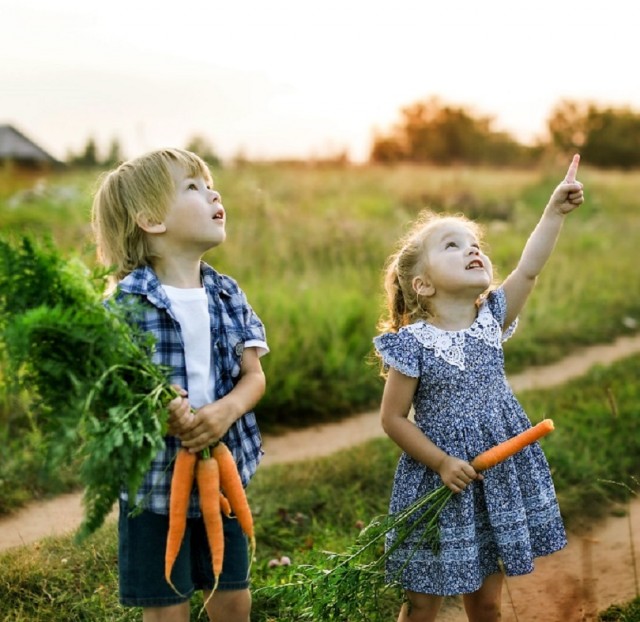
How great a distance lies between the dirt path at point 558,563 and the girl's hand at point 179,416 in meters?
1.37

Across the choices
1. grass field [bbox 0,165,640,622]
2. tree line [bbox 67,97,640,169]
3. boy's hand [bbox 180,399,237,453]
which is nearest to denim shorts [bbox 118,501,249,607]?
boy's hand [bbox 180,399,237,453]

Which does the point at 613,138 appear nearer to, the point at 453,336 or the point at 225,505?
the point at 453,336

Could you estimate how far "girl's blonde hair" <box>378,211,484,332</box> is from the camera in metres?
2.89

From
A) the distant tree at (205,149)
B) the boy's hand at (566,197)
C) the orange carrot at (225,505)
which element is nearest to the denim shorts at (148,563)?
the orange carrot at (225,505)

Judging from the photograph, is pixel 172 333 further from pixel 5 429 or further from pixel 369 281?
pixel 369 281

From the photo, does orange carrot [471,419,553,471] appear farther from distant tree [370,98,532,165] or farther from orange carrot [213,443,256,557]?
distant tree [370,98,532,165]

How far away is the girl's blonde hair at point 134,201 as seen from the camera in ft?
8.63

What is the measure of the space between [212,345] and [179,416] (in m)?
0.35

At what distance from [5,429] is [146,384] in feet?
10.1

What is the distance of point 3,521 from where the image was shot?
13.5ft

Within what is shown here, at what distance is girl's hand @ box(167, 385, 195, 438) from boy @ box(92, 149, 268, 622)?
38 mm

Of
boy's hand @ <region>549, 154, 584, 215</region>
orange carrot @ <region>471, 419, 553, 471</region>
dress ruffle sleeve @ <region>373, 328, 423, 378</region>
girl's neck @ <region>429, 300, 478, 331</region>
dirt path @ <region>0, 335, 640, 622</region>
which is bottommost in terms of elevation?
dirt path @ <region>0, 335, 640, 622</region>

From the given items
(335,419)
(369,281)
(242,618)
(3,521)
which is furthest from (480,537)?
(369,281)

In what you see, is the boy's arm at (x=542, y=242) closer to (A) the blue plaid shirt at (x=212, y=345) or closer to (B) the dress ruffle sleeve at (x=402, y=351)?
(B) the dress ruffle sleeve at (x=402, y=351)
